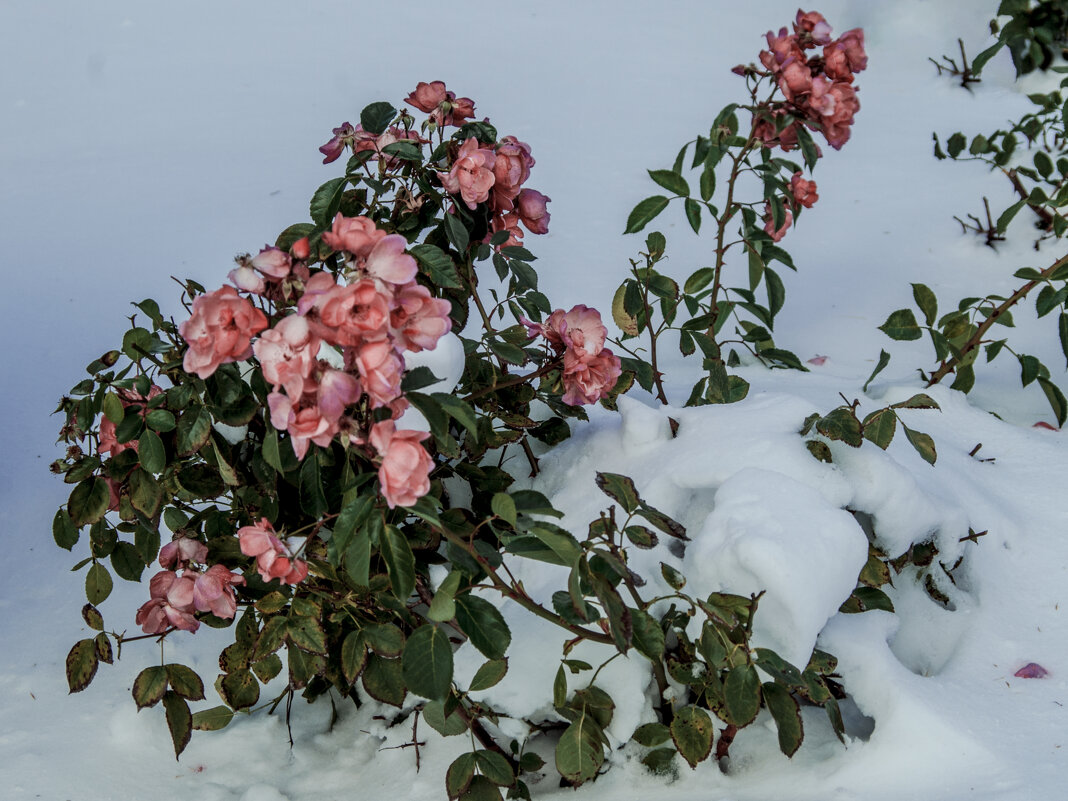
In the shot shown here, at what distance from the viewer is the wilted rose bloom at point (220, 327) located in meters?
0.75

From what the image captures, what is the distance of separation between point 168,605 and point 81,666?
0.40 feet

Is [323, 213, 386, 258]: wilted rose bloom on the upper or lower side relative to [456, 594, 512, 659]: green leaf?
upper

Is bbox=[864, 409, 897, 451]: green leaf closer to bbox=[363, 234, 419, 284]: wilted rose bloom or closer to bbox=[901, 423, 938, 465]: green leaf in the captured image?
bbox=[901, 423, 938, 465]: green leaf

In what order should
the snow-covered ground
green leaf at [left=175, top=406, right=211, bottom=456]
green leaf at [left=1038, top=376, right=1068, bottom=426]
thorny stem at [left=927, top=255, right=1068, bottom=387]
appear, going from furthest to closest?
green leaf at [left=1038, top=376, right=1068, bottom=426]
thorny stem at [left=927, top=255, right=1068, bottom=387]
the snow-covered ground
green leaf at [left=175, top=406, right=211, bottom=456]

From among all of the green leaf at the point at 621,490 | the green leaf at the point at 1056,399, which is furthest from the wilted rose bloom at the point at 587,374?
the green leaf at the point at 1056,399

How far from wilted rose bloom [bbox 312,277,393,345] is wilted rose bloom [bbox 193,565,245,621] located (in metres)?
0.38

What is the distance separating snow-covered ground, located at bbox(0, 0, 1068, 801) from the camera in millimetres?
1016

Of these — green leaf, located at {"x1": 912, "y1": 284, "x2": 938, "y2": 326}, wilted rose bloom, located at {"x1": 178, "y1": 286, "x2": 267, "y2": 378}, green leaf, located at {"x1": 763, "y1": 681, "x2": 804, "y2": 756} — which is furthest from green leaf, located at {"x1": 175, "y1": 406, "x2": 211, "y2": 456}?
green leaf, located at {"x1": 912, "y1": 284, "x2": 938, "y2": 326}

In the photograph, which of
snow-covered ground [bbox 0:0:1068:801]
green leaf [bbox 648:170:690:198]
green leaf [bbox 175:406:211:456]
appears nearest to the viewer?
green leaf [bbox 175:406:211:456]

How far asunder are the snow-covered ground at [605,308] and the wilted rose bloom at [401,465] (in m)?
0.39

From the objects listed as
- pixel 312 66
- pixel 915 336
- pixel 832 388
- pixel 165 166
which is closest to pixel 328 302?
pixel 915 336

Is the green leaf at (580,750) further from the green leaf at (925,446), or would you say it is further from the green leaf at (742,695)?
the green leaf at (925,446)

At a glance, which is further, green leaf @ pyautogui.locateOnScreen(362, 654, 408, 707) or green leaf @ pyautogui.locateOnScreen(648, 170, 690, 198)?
green leaf @ pyautogui.locateOnScreen(648, 170, 690, 198)

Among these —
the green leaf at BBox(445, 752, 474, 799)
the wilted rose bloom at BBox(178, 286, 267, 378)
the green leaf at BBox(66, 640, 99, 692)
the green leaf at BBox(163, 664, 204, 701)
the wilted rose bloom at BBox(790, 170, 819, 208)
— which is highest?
the wilted rose bloom at BBox(790, 170, 819, 208)
